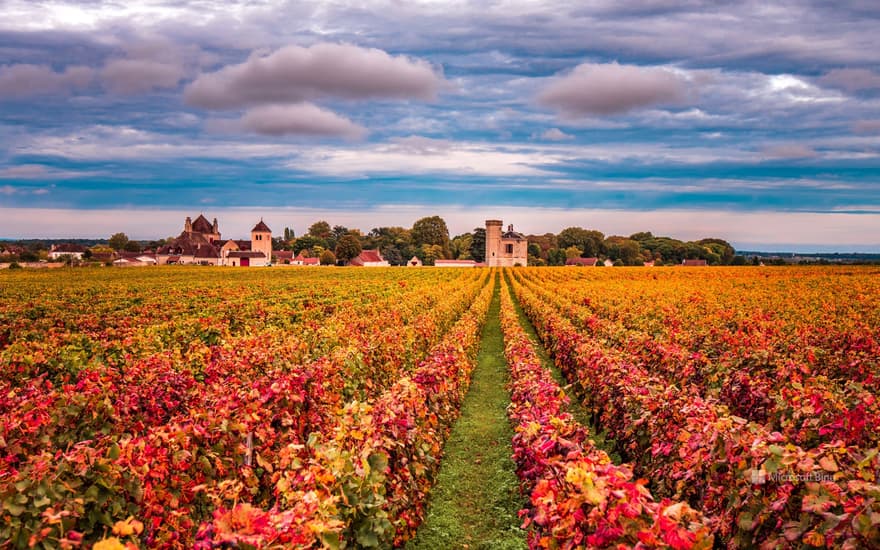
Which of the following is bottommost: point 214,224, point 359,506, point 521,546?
point 521,546

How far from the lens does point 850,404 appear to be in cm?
599

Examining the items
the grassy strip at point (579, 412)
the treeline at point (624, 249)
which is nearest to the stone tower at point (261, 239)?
the treeline at point (624, 249)

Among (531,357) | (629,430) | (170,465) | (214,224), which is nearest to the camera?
(170,465)

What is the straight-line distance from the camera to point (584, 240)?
15200 cm

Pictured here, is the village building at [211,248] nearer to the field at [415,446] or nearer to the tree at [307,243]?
the tree at [307,243]

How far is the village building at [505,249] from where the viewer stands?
418ft

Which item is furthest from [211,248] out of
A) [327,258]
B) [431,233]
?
[431,233]

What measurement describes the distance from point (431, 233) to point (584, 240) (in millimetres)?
45390

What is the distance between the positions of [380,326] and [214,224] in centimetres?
14706

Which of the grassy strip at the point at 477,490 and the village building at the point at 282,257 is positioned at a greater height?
the village building at the point at 282,257

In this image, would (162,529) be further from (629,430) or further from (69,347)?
(69,347)

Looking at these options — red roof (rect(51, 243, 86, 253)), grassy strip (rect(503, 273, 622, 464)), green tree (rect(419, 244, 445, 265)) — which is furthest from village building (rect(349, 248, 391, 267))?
grassy strip (rect(503, 273, 622, 464))

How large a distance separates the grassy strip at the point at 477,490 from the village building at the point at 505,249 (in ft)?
382

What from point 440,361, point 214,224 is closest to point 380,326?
point 440,361
